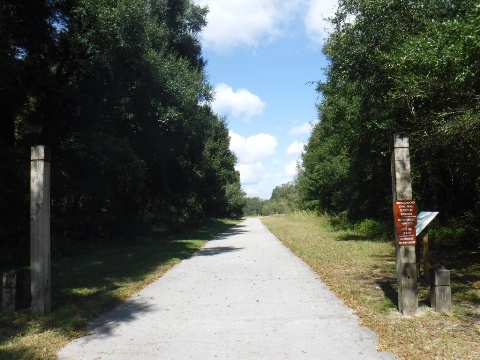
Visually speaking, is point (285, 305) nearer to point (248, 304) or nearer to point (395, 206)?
point (248, 304)

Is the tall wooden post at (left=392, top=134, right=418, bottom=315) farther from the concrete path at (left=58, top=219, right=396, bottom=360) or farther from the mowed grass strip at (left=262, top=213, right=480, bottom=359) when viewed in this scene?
the concrete path at (left=58, top=219, right=396, bottom=360)

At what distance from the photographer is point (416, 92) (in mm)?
9602

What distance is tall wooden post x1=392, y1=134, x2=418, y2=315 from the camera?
6.86 meters

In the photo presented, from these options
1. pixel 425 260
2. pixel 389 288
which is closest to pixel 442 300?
pixel 389 288

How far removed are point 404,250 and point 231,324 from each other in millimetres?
2831

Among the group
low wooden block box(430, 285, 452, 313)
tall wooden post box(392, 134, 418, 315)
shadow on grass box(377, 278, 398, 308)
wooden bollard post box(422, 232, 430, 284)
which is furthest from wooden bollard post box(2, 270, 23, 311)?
wooden bollard post box(422, 232, 430, 284)

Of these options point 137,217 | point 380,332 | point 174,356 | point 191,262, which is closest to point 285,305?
point 380,332

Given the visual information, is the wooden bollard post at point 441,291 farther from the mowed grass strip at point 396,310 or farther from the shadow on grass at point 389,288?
the shadow on grass at point 389,288

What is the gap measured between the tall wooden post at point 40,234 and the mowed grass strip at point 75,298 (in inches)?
11.4

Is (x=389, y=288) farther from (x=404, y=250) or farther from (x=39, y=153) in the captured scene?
(x=39, y=153)

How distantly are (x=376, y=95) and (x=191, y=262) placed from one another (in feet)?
24.6

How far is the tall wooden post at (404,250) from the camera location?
6859 millimetres

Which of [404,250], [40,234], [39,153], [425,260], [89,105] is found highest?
[89,105]

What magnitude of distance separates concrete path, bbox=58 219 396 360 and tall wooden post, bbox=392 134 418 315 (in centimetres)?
84
